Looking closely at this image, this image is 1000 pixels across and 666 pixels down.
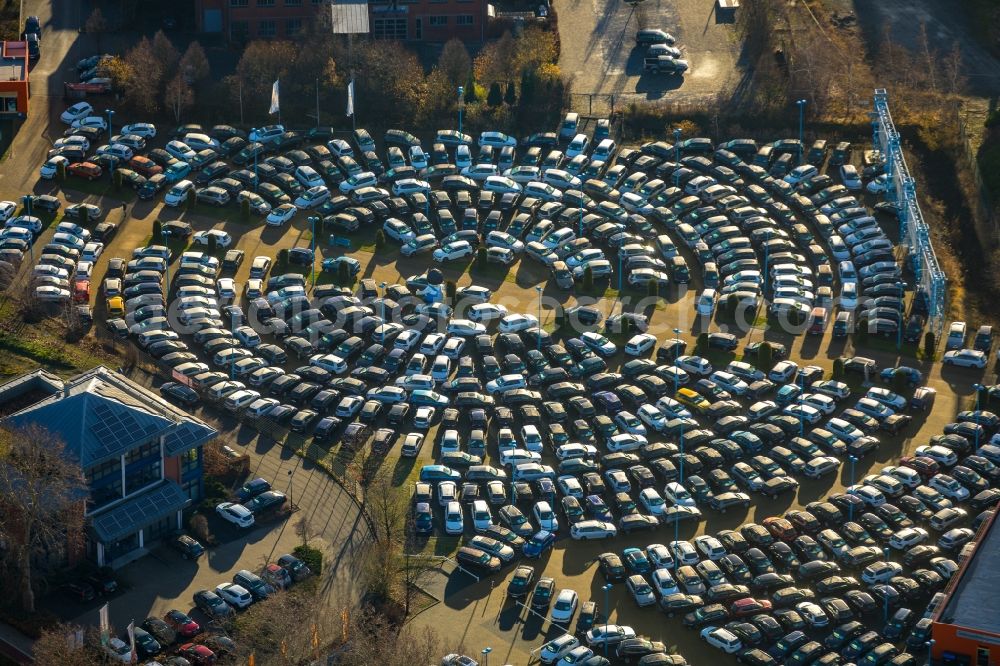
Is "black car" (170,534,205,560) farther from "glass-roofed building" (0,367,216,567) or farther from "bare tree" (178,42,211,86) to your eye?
"bare tree" (178,42,211,86)

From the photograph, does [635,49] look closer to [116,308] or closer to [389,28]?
[389,28]

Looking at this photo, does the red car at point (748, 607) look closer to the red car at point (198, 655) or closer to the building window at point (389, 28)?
the red car at point (198, 655)

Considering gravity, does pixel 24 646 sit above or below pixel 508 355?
below

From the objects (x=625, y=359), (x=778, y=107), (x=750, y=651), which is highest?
(x=778, y=107)

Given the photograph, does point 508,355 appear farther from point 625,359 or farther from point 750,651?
point 750,651

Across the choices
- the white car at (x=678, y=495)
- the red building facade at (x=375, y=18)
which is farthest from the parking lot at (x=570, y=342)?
the red building facade at (x=375, y=18)

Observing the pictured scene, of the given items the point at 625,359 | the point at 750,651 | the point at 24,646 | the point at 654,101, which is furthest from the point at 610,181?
the point at 24,646

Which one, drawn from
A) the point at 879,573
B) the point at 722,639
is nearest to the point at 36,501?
the point at 722,639
